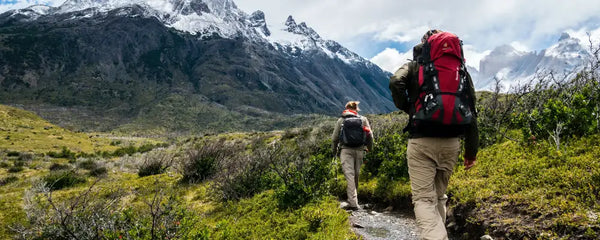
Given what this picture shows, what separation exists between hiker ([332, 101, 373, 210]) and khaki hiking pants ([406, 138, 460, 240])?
9.31 ft

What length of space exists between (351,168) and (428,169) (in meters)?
3.09

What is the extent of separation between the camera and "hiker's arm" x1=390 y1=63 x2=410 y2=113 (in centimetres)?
342

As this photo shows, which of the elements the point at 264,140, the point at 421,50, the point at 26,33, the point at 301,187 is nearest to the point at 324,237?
the point at 301,187

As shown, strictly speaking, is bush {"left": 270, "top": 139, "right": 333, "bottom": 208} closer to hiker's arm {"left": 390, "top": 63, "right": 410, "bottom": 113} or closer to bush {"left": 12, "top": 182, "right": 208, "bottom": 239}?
bush {"left": 12, "top": 182, "right": 208, "bottom": 239}

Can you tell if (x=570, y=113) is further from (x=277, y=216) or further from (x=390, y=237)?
(x=277, y=216)

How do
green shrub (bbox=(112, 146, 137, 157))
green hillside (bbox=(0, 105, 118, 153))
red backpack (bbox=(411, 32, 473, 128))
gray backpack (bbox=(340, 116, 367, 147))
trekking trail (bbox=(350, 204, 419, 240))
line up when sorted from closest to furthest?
1. red backpack (bbox=(411, 32, 473, 128))
2. trekking trail (bbox=(350, 204, 419, 240))
3. gray backpack (bbox=(340, 116, 367, 147))
4. green hillside (bbox=(0, 105, 118, 153))
5. green shrub (bbox=(112, 146, 137, 157))

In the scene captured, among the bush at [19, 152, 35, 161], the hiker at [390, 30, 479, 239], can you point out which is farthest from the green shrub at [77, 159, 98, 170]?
the hiker at [390, 30, 479, 239]

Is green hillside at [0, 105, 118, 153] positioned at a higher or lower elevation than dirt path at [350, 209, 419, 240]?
lower

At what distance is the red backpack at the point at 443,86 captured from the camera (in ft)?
9.96

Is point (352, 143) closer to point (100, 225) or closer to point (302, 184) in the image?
point (302, 184)

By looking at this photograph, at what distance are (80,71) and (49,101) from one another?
48.9 meters

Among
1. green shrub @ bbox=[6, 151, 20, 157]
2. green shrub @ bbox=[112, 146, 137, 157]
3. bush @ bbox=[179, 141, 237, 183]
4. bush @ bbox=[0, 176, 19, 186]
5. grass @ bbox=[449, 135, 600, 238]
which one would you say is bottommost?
green shrub @ bbox=[112, 146, 137, 157]

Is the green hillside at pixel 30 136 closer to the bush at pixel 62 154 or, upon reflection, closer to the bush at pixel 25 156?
the bush at pixel 62 154

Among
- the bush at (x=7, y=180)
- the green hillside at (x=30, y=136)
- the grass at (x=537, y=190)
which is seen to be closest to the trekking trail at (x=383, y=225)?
the grass at (x=537, y=190)
